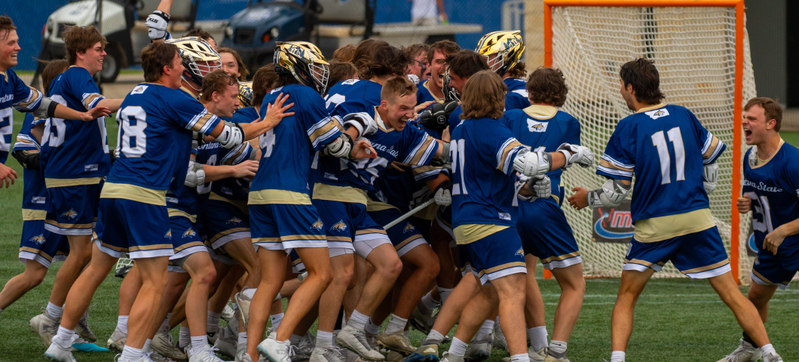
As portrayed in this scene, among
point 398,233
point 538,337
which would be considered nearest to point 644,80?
point 538,337

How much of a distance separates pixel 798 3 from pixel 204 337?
20.4 meters

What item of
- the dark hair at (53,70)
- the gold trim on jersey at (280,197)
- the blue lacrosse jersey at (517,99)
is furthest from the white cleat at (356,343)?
the dark hair at (53,70)

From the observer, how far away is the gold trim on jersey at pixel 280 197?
15.7ft

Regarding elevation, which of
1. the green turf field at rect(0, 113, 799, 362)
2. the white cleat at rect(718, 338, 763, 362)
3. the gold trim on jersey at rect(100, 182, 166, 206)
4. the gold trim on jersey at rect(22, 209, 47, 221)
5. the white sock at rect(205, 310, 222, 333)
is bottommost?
the green turf field at rect(0, 113, 799, 362)

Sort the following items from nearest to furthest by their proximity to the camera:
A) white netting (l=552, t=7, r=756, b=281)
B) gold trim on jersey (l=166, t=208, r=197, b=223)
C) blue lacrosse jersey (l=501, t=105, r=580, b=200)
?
1. gold trim on jersey (l=166, t=208, r=197, b=223)
2. blue lacrosse jersey (l=501, t=105, r=580, b=200)
3. white netting (l=552, t=7, r=756, b=281)

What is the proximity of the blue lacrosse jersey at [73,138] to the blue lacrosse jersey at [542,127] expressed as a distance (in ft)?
8.63

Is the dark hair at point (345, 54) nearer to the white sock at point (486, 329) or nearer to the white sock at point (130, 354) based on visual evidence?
the white sock at point (486, 329)

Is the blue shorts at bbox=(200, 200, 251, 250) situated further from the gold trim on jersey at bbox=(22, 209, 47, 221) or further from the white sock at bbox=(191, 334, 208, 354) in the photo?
the gold trim on jersey at bbox=(22, 209, 47, 221)

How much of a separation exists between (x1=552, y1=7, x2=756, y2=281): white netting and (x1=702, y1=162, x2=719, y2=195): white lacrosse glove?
3216 mm

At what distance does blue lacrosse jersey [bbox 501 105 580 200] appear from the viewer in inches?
203

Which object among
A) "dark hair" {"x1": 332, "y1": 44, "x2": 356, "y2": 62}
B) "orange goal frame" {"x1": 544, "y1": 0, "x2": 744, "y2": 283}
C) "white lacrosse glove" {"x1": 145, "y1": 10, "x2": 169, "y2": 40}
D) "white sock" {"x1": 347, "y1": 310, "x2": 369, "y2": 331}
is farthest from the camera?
"orange goal frame" {"x1": 544, "y1": 0, "x2": 744, "y2": 283}

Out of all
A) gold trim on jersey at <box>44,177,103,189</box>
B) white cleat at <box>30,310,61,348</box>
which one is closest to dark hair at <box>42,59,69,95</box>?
gold trim on jersey at <box>44,177,103,189</box>

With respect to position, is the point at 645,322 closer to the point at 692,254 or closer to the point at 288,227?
the point at 692,254

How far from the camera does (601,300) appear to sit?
7383 mm
